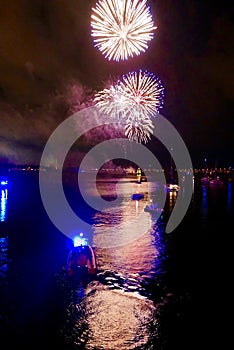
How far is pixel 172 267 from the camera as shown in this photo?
1716 centimetres

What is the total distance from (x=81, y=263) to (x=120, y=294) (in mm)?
3305

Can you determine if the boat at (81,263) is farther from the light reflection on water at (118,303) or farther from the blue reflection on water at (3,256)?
the blue reflection on water at (3,256)

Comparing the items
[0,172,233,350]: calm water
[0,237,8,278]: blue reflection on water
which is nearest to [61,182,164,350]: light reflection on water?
[0,172,233,350]: calm water

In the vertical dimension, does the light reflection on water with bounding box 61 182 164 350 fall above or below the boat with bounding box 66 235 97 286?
below

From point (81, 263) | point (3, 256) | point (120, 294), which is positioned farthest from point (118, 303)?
point (3, 256)

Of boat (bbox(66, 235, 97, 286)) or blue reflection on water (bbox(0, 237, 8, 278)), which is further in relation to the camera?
blue reflection on water (bbox(0, 237, 8, 278))

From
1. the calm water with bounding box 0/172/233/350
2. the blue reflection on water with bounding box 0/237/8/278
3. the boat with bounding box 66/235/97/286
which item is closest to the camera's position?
the calm water with bounding box 0/172/233/350

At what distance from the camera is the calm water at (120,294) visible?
9812 mm

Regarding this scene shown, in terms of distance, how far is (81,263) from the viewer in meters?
15.7

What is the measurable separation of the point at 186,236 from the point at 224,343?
54.4ft

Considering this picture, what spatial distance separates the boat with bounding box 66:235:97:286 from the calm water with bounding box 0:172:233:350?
60cm

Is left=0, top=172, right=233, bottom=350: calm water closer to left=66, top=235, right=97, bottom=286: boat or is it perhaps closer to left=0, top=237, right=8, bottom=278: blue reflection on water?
left=0, top=237, right=8, bottom=278: blue reflection on water

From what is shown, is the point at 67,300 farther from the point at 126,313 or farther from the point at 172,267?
the point at 172,267

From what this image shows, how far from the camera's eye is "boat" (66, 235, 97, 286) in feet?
49.7
